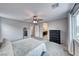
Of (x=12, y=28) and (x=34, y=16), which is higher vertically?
(x=34, y=16)

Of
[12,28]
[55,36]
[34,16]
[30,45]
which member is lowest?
[30,45]

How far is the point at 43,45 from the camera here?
1.98 metres

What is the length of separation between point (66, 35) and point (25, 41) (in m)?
0.82

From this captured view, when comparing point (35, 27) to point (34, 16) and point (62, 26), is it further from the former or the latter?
point (62, 26)

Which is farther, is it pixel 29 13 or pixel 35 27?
pixel 35 27

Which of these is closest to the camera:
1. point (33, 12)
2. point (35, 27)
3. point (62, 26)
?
point (33, 12)

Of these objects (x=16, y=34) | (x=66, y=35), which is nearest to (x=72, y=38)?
(x=66, y=35)

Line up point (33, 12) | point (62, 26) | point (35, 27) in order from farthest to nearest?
point (35, 27), point (62, 26), point (33, 12)

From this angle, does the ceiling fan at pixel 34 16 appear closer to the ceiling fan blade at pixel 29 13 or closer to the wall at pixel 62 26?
the ceiling fan blade at pixel 29 13

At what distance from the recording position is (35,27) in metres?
1.78

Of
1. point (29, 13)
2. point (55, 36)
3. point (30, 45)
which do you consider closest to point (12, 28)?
point (29, 13)

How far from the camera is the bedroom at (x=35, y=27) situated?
1489mm

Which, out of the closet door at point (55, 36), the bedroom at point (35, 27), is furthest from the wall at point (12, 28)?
the closet door at point (55, 36)

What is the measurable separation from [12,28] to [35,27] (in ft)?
1.48
